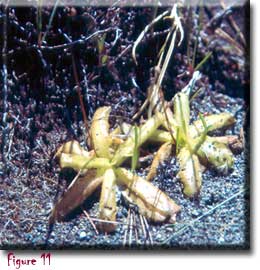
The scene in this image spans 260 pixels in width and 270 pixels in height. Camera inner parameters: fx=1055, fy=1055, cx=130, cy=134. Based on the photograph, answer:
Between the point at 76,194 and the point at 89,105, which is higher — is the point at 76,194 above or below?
below

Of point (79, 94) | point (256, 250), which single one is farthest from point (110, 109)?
point (256, 250)

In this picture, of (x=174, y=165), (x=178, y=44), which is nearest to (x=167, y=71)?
(x=178, y=44)

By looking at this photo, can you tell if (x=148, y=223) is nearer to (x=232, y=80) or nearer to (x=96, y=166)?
(x=96, y=166)

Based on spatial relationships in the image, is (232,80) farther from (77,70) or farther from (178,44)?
(77,70)

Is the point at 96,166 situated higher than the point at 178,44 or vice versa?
the point at 178,44

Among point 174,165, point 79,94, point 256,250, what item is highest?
point 79,94

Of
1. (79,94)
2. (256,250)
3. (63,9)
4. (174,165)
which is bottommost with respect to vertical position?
(256,250)
